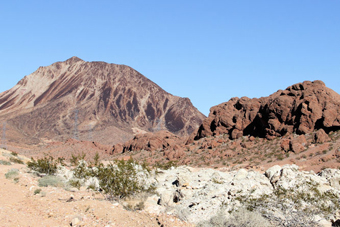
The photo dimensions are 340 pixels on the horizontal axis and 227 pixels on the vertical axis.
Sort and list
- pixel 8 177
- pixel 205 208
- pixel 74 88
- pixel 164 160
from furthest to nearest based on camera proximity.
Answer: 1. pixel 74 88
2. pixel 164 160
3. pixel 8 177
4. pixel 205 208

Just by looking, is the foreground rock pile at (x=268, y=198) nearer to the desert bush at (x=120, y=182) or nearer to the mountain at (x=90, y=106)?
the desert bush at (x=120, y=182)

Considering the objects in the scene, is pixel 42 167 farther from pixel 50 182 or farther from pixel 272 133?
pixel 272 133

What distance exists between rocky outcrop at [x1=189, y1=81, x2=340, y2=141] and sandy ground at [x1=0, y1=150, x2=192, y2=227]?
22741 millimetres

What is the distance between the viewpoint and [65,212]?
13492 mm

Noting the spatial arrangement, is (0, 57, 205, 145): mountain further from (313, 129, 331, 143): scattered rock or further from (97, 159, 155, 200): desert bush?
(97, 159, 155, 200): desert bush

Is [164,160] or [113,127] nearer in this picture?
[164,160]

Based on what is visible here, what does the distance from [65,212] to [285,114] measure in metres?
26.6

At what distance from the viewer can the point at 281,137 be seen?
1339 inches

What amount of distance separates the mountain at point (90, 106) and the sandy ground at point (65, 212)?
264ft

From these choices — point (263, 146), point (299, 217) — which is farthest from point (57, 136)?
point (299, 217)

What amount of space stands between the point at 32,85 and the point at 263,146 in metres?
134

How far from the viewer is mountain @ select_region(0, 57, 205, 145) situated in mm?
109812

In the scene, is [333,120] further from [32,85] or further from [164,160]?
[32,85]

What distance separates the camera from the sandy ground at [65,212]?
12.4m
